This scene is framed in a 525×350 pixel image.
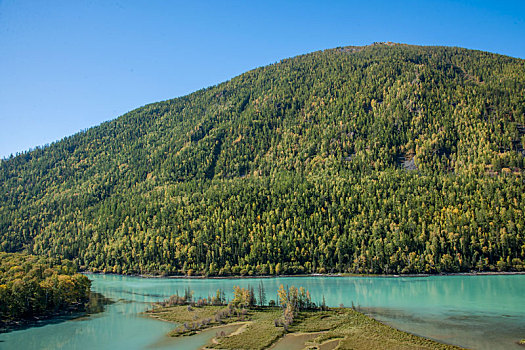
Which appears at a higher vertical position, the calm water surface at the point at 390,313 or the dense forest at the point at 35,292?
the dense forest at the point at 35,292

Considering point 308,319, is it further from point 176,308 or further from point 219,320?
point 176,308

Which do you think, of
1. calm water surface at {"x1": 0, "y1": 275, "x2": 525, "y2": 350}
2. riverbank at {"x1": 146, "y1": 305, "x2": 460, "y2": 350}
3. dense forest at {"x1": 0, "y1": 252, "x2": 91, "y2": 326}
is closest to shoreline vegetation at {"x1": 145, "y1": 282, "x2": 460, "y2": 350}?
riverbank at {"x1": 146, "y1": 305, "x2": 460, "y2": 350}

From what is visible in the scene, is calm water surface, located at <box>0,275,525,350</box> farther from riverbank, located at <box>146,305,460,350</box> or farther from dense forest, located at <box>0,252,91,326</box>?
dense forest, located at <box>0,252,91,326</box>

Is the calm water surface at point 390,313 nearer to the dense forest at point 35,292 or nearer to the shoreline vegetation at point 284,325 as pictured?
the shoreline vegetation at point 284,325

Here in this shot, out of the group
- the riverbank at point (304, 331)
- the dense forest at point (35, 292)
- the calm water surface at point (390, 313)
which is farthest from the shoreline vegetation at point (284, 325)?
the dense forest at point (35, 292)

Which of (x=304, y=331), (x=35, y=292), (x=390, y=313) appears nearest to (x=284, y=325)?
(x=304, y=331)

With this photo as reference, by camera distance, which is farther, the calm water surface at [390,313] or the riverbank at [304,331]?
the calm water surface at [390,313]
